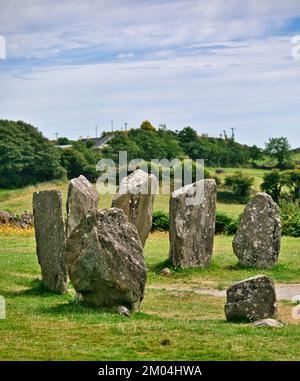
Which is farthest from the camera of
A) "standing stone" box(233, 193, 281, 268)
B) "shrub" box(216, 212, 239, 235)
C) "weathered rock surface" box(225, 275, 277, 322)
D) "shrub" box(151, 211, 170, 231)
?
"shrub" box(151, 211, 170, 231)

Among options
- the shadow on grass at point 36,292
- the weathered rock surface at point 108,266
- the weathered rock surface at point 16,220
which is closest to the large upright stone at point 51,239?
the shadow on grass at point 36,292

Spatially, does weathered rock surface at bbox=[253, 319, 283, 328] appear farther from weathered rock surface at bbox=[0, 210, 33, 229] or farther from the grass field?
weathered rock surface at bbox=[0, 210, 33, 229]

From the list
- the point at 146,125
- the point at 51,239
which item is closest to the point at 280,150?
the point at 146,125

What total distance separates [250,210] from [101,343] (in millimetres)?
14762

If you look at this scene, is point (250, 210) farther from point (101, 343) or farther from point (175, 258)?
point (101, 343)

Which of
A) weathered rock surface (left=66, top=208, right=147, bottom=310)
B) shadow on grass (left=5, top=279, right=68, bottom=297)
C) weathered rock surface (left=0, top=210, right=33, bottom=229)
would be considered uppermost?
weathered rock surface (left=66, top=208, right=147, bottom=310)

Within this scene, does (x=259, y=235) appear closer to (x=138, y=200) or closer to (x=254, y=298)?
(x=138, y=200)

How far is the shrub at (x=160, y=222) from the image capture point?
45.9m

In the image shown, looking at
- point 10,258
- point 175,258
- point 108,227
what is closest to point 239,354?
point 108,227

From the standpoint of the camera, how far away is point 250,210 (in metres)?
31.7

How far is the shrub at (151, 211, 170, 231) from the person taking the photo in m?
45.9

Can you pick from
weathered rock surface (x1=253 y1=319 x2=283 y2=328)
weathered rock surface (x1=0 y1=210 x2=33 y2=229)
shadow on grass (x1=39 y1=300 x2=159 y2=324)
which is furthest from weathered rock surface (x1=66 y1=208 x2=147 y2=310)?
weathered rock surface (x1=0 y1=210 x2=33 y2=229)

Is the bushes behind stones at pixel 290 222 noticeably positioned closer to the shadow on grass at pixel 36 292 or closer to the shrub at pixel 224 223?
the shrub at pixel 224 223

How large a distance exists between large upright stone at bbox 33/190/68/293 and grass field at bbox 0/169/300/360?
406 mm
